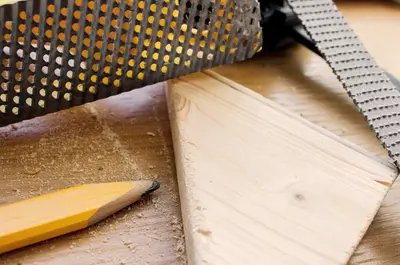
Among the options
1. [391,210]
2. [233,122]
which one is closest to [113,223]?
[233,122]

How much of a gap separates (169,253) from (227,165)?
0.32ft

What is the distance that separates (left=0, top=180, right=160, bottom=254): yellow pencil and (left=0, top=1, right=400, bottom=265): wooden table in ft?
0.05

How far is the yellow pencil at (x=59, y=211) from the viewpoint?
0.45m

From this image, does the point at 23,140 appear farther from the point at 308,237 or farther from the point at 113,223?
the point at 308,237

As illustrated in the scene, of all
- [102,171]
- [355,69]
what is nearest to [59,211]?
[102,171]

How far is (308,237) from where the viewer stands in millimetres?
473

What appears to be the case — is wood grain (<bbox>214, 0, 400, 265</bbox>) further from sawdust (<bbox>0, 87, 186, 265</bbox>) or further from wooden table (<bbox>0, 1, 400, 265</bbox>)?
sawdust (<bbox>0, 87, 186, 265</bbox>)

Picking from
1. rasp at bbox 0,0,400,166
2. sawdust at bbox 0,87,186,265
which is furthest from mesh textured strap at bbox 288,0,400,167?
sawdust at bbox 0,87,186,265

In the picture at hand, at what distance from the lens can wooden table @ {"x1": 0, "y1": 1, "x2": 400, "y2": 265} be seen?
1.58 ft

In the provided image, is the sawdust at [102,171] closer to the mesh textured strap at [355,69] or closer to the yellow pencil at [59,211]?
the yellow pencil at [59,211]

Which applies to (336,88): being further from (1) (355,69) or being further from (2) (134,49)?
(2) (134,49)

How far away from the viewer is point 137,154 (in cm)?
56

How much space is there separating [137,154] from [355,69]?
26 cm

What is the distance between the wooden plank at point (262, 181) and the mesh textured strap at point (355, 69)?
37 millimetres
